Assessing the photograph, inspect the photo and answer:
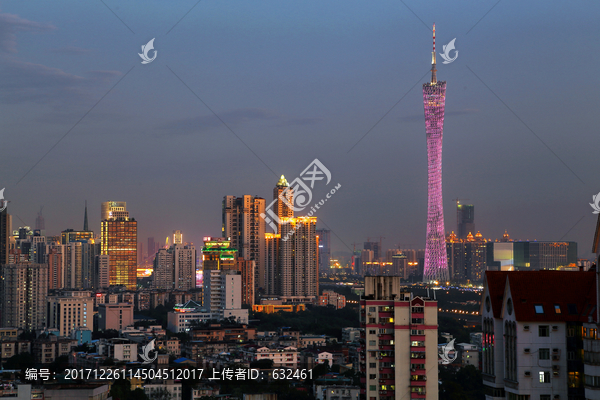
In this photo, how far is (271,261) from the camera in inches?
2749

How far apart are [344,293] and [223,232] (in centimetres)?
1084

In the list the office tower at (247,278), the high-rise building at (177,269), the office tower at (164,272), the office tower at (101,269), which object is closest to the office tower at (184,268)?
the high-rise building at (177,269)

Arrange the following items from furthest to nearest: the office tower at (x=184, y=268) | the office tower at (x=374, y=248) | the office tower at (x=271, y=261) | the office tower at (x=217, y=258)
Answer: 1. the office tower at (x=374, y=248)
2. the office tower at (x=184, y=268)
3. the office tower at (x=271, y=261)
4. the office tower at (x=217, y=258)

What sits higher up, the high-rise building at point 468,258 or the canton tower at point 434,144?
the canton tower at point 434,144

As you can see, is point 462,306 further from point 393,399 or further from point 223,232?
point 393,399

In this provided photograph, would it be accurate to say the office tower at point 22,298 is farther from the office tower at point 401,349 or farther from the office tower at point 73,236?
the office tower at point 401,349

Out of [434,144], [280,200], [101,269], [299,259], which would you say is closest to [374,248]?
[280,200]

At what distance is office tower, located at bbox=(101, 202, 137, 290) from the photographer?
279ft

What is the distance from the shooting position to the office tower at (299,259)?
67062mm

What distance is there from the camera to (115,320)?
51469 mm

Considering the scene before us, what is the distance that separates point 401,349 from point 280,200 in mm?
55560

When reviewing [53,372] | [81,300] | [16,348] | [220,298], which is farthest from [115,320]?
[53,372]

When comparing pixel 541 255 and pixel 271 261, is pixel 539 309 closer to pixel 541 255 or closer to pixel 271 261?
pixel 541 255

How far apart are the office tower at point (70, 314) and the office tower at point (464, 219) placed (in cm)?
4620
